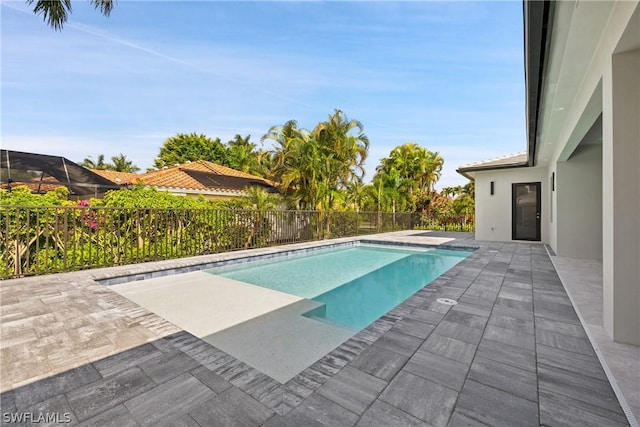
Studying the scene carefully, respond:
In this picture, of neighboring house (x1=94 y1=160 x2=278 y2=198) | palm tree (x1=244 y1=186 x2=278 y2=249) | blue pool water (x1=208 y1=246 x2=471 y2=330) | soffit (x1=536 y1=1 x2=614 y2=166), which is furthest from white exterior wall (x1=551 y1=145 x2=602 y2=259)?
neighboring house (x1=94 y1=160 x2=278 y2=198)

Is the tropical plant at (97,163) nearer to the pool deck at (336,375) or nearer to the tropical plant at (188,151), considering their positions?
the tropical plant at (188,151)

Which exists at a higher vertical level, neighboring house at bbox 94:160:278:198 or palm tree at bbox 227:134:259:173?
palm tree at bbox 227:134:259:173

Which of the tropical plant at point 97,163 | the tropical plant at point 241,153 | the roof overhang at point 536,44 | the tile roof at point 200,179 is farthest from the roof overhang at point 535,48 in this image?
the tropical plant at point 97,163

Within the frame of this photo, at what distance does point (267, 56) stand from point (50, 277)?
30.9ft

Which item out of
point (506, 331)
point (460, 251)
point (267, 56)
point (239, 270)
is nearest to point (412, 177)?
point (460, 251)

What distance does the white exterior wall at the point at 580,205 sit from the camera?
7.31 meters

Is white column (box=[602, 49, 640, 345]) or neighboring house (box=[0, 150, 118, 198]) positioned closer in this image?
white column (box=[602, 49, 640, 345])

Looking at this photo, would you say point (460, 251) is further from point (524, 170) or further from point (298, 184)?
point (298, 184)

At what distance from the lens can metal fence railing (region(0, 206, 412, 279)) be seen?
5.45 m

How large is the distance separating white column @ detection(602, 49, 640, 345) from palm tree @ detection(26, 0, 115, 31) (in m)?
8.89

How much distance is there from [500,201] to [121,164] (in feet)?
130

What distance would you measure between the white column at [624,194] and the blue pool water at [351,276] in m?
2.74

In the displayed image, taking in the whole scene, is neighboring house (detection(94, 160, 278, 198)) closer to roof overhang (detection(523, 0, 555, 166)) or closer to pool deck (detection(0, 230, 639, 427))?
pool deck (detection(0, 230, 639, 427))

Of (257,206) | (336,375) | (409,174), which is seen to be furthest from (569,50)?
(409,174)
